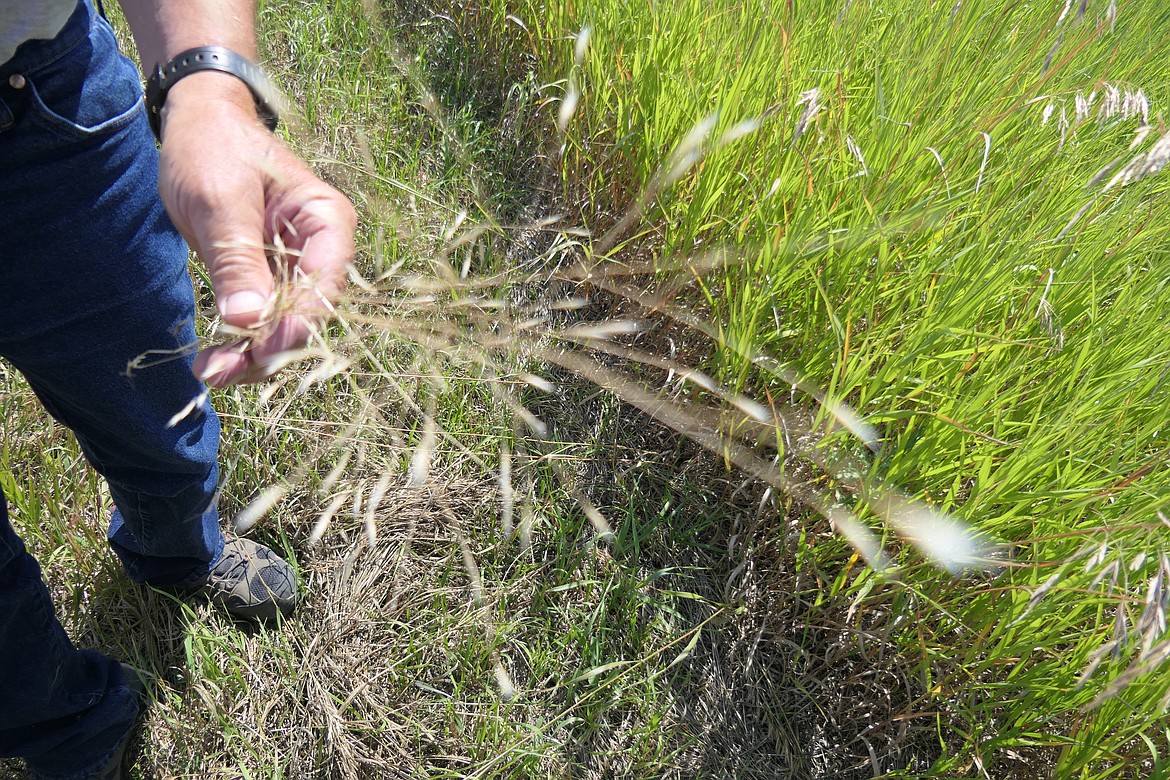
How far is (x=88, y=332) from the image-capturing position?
102cm

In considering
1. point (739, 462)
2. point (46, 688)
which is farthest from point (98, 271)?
point (739, 462)

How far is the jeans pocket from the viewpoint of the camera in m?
0.87

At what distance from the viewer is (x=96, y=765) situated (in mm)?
1257

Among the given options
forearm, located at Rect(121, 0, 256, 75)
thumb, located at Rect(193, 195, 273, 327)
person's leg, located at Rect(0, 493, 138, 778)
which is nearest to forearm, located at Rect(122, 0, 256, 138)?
forearm, located at Rect(121, 0, 256, 75)

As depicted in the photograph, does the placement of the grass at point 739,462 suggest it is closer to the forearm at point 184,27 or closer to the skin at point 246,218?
the skin at point 246,218

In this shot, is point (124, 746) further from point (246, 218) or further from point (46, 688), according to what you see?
point (246, 218)

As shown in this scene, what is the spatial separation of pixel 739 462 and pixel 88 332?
117 cm

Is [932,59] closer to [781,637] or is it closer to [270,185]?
[781,637]

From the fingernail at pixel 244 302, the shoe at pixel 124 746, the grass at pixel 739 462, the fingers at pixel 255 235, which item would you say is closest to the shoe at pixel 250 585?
the grass at pixel 739 462

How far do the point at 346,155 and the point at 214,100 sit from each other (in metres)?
1.33

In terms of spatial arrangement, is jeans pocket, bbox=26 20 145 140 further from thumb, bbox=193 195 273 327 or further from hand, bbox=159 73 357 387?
thumb, bbox=193 195 273 327

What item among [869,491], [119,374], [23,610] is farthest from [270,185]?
[869,491]

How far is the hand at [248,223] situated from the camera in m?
0.83

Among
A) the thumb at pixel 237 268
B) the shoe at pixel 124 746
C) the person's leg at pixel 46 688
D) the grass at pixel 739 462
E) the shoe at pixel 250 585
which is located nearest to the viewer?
the thumb at pixel 237 268
